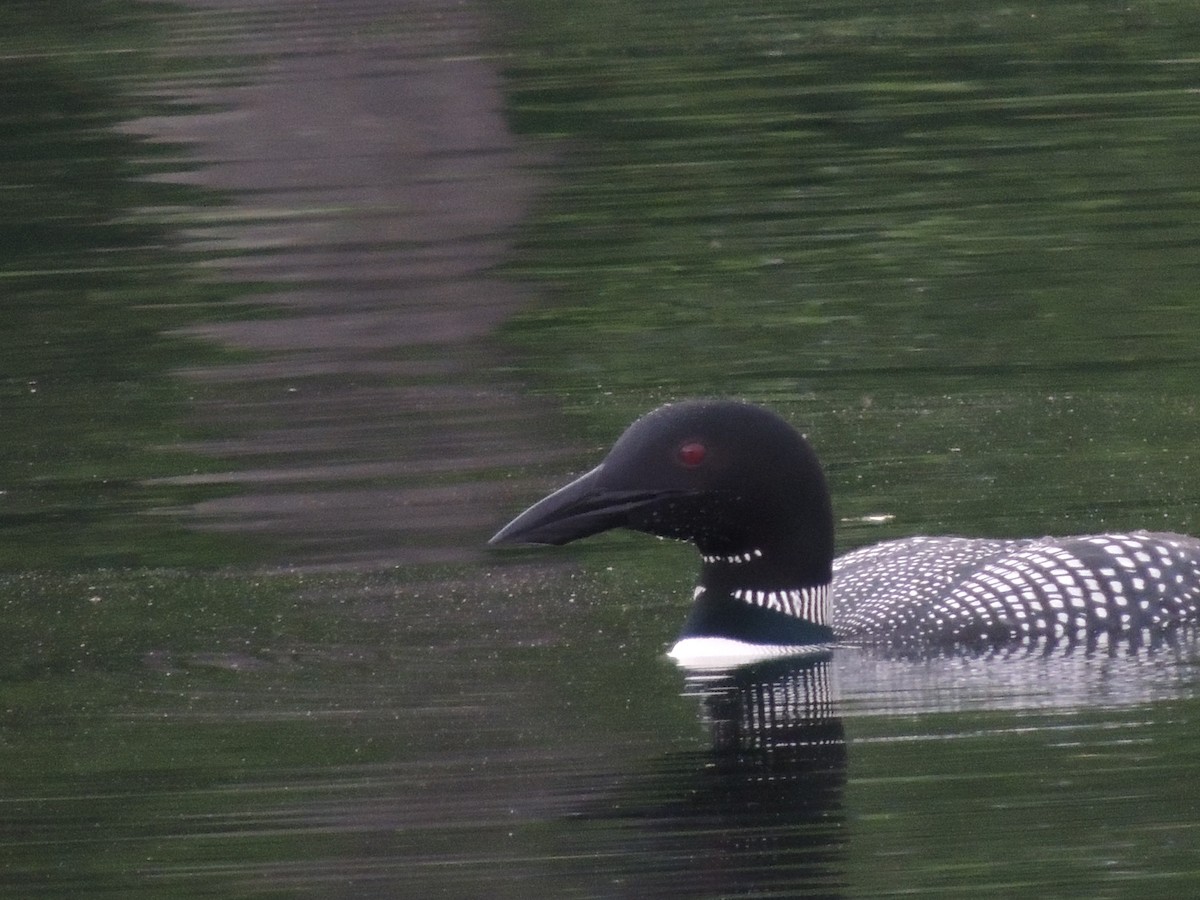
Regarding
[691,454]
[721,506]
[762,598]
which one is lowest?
[762,598]

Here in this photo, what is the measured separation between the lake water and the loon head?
210mm

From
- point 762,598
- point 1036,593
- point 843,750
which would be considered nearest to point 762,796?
point 843,750

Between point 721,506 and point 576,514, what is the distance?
0.38 metres

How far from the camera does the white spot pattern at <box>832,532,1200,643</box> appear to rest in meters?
6.63

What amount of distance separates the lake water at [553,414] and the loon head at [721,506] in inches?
8.3

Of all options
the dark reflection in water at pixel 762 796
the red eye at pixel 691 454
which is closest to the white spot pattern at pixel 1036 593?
the dark reflection in water at pixel 762 796

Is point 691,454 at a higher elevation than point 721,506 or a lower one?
higher

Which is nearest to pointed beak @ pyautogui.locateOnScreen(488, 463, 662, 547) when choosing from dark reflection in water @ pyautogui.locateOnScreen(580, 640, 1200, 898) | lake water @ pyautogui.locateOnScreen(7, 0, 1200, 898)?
lake water @ pyautogui.locateOnScreen(7, 0, 1200, 898)

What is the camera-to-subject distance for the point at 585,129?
14430 millimetres

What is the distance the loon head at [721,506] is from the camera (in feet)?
21.1

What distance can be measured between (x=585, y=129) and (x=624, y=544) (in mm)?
7085

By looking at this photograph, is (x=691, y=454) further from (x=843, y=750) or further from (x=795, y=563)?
(x=843, y=750)

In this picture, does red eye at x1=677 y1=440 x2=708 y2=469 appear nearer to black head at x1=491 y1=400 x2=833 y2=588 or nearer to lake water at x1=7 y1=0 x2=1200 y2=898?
black head at x1=491 y1=400 x2=833 y2=588

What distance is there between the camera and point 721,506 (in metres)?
6.55
